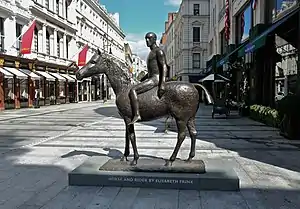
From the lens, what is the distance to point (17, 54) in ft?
92.7

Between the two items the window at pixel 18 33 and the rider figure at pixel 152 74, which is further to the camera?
the window at pixel 18 33

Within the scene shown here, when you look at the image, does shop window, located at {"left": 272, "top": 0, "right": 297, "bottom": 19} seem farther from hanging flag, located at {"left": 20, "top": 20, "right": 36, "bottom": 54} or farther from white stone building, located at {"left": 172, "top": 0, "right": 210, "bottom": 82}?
white stone building, located at {"left": 172, "top": 0, "right": 210, "bottom": 82}

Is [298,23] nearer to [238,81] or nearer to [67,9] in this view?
[238,81]

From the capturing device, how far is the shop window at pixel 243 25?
69.2 feet

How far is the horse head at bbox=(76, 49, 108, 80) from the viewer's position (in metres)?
6.22

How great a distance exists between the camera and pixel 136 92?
591 cm

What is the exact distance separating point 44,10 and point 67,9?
8.36 metres

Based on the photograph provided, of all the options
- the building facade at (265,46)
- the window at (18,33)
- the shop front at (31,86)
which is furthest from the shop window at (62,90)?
the building facade at (265,46)

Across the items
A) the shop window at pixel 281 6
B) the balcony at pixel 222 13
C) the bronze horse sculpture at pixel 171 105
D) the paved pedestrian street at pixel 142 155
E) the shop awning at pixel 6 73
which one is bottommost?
the paved pedestrian street at pixel 142 155

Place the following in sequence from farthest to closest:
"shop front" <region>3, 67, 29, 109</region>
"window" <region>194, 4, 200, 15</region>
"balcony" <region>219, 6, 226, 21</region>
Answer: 1. "window" <region>194, 4, 200, 15</region>
2. "balcony" <region>219, 6, 226, 21</region>
3. "shop front" <region>3, 67, 29, 109</region>

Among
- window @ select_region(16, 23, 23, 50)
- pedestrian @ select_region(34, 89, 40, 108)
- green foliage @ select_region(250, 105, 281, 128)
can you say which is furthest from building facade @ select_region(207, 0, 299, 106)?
window @ select_region(16, 23, 23, 50)

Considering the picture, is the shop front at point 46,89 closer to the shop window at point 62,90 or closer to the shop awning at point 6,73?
the shop window at point 62,90

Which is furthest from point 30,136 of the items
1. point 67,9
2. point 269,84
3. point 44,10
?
point 67,9

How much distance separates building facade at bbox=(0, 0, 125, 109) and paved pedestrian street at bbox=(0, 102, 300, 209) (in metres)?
16.3
